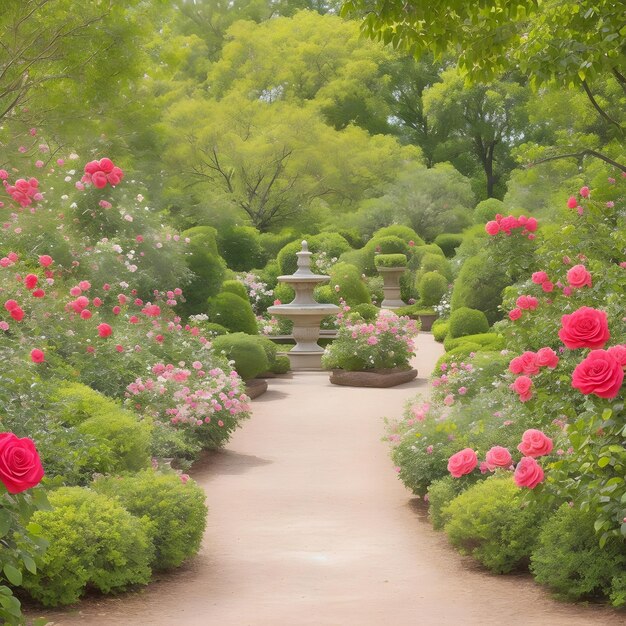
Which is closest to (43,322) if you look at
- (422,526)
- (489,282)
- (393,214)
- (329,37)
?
(422,526)

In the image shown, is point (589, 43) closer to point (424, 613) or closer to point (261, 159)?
point (424, 613)

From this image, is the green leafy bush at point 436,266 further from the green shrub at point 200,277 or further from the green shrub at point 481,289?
the green shrub at point 200,277

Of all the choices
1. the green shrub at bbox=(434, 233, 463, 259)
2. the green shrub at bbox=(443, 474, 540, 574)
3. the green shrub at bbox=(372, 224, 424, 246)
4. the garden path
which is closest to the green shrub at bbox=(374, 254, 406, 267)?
the green shrub at bbox=(372, 224, 424, 246)

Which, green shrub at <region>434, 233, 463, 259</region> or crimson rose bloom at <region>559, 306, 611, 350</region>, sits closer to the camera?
crimson rose bloom at <region>559, 306, 611, 350</region>

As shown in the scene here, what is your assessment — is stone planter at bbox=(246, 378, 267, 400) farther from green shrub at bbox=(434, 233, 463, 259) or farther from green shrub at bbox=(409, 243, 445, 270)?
green shrub at bbox=(434, 233, 463, 259)

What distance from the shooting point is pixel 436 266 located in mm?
25406

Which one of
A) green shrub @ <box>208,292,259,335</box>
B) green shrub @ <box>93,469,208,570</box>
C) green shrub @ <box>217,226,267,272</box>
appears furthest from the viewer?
green shrub @ <box>217,226,267,272</box>

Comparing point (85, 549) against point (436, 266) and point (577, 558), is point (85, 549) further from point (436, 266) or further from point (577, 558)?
point (436, 266)

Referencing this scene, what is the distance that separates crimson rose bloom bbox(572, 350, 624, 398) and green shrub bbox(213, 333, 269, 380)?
9.98m

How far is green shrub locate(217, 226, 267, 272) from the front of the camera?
24.4m

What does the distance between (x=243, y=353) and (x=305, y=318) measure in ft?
13.1

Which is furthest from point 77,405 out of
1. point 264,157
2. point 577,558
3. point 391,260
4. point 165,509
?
point 264,157

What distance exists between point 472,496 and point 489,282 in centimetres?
1118

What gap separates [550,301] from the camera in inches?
320
